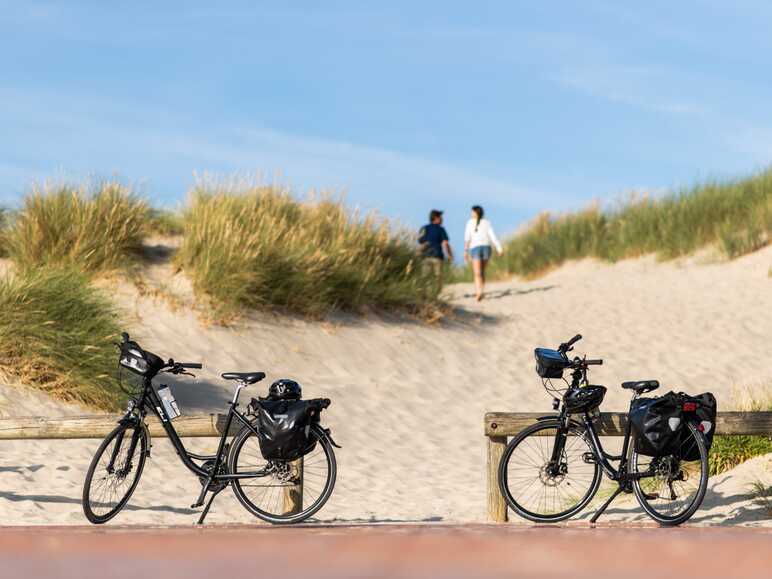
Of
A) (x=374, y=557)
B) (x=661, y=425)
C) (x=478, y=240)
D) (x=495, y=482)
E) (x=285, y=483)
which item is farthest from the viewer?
(x=478, y=240)

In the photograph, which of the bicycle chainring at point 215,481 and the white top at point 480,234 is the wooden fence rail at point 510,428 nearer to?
the bicycle chainring at point 215,481

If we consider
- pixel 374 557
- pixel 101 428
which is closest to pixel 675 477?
pixel 101 428

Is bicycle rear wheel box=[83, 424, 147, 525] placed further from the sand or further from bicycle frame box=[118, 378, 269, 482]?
the sand

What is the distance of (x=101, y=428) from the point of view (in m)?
7.32

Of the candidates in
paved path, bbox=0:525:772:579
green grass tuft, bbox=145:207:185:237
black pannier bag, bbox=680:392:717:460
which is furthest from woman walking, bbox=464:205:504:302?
paved path, bbox=0:525:772:579

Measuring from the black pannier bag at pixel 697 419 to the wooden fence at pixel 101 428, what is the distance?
227 centimetres

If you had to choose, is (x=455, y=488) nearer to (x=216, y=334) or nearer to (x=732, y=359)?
(x=216, y=334)

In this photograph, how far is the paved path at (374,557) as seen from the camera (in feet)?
4.23

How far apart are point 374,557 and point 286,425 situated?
4.71 m

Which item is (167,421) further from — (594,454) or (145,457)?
(594,454)

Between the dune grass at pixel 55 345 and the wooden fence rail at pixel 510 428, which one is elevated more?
the dune grass at pixel 55 345

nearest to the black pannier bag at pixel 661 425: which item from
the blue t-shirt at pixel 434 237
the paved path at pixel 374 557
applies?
the paved path at pixel 374 557

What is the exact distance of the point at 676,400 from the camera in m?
6.00

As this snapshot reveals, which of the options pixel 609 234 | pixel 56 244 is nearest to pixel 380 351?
pixel 56 244
